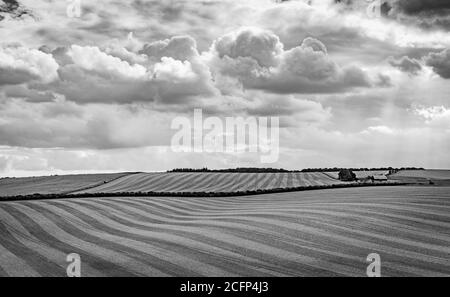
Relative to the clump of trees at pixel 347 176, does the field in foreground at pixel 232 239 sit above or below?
below

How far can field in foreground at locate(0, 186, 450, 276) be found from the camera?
20.9 m

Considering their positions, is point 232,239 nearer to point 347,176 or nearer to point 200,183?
point 200,183

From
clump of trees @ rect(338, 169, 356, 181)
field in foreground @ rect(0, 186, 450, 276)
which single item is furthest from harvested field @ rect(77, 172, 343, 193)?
field in foreground @ rect(0, 186, 450, 276)

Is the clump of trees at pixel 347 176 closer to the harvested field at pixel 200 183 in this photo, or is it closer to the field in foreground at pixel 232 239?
the harvested field at pixel 200 183

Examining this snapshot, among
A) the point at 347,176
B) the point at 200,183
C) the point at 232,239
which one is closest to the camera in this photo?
the point at 232,239

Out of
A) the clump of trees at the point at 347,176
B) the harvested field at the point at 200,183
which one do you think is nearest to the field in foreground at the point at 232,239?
the harvested field at the point at 200,183

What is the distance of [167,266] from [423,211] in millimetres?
18890

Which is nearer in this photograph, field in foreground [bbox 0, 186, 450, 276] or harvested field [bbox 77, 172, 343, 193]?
field in foreground [bbox 0, 186, 450, 276]

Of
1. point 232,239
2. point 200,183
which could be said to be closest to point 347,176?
point 200,183

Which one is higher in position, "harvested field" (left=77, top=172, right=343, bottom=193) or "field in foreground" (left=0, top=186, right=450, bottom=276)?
"harvested field" (left=77, top=172, right=343, bottom=193)

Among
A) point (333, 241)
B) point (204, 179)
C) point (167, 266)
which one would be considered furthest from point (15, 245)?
point (204, 179)

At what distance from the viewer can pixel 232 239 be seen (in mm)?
26062

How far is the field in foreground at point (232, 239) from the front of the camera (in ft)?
68.4

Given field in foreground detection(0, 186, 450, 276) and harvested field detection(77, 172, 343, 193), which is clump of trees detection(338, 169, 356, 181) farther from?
field in foreground detection(0, 186, 450, 276)
